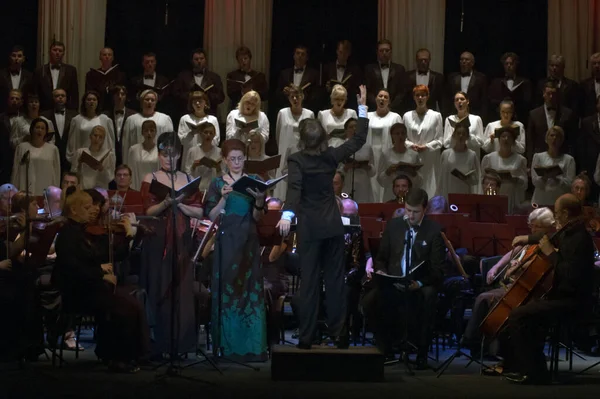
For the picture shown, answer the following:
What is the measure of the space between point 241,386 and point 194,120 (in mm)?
6043

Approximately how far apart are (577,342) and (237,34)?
7055mm

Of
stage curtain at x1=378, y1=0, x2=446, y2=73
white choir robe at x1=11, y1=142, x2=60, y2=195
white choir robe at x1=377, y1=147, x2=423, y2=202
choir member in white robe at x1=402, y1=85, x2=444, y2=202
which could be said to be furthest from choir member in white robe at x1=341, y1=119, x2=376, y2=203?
white choir robe at x1=11, y1=142, x2=60, y2=195

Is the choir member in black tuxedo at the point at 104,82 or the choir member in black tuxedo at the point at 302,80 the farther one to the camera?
the choir member in black tuxedo at the point at 302,80

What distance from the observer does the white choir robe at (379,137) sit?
12383mm

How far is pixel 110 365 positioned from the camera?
751 centimetres

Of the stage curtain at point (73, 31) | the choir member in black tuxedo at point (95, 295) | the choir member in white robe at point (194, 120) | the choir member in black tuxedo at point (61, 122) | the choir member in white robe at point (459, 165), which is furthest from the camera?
the stage curtain at point (73, 31)

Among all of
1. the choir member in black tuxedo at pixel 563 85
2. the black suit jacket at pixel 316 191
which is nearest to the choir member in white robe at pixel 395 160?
the choir member in black tuxedo at pixel 563 85

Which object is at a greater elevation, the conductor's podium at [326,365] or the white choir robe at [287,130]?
the white choir robe at [287,130]

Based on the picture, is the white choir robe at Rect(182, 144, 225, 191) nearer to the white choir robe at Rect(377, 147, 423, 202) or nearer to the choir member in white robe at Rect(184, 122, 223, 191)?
the choir member in white robe at Rect(184, 122, 223, 191)

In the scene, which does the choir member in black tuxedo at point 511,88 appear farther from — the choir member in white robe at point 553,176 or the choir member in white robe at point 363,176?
the choir member in white robe at point 363,176

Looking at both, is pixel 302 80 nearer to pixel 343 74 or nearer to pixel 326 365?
pixel 343 74

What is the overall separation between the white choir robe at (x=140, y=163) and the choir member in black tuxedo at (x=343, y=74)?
2251mm

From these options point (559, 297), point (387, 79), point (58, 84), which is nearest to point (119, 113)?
point (58, 84)

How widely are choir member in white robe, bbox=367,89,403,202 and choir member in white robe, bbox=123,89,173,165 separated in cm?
231
